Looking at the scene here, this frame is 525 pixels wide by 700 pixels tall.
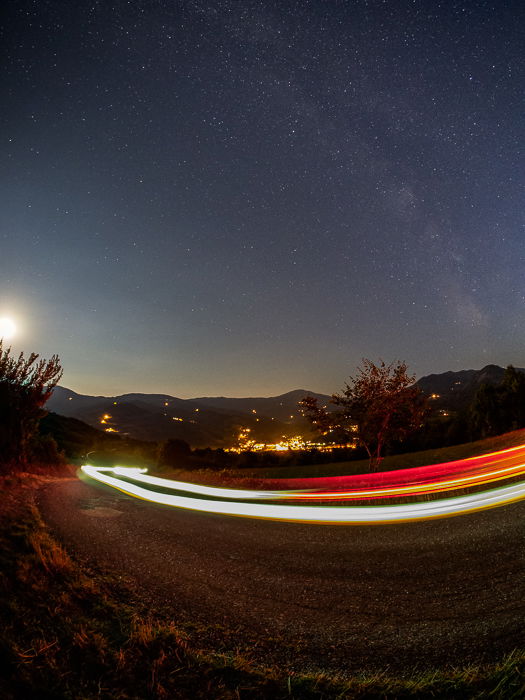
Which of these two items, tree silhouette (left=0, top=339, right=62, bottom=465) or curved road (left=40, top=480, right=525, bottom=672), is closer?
curved road (left=40, top=480, right=525, bottom=672)

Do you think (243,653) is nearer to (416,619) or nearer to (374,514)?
(416,619)

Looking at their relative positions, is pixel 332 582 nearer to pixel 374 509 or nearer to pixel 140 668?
pixel 140 668

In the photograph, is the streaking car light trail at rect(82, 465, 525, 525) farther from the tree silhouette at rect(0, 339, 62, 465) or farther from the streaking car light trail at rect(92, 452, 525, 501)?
the tree silhouette at rect(0, 339, 62, 465)

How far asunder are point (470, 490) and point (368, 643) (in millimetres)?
9574

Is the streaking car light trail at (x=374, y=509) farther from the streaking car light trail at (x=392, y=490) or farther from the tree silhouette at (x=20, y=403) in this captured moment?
the tree silhouette at (x=20, y=403)

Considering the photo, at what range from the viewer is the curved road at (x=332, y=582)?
12.2ft

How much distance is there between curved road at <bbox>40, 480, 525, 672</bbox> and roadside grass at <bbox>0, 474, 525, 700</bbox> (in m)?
0.32

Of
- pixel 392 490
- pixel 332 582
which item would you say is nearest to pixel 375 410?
pixel 392 490

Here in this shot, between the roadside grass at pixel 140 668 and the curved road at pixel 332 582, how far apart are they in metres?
0.32

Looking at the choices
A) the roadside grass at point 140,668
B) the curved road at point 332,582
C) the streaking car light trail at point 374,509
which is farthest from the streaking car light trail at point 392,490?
the roadside grass at point 140,668

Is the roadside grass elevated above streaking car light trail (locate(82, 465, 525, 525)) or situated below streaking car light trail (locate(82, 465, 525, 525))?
above

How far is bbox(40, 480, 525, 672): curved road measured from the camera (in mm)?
3717

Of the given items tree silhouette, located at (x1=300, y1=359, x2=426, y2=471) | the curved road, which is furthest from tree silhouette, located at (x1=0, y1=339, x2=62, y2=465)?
tree silhouette, located at (x1=300, y1=359, x2=426, y2=471)

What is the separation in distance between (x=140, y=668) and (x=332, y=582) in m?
3.20
